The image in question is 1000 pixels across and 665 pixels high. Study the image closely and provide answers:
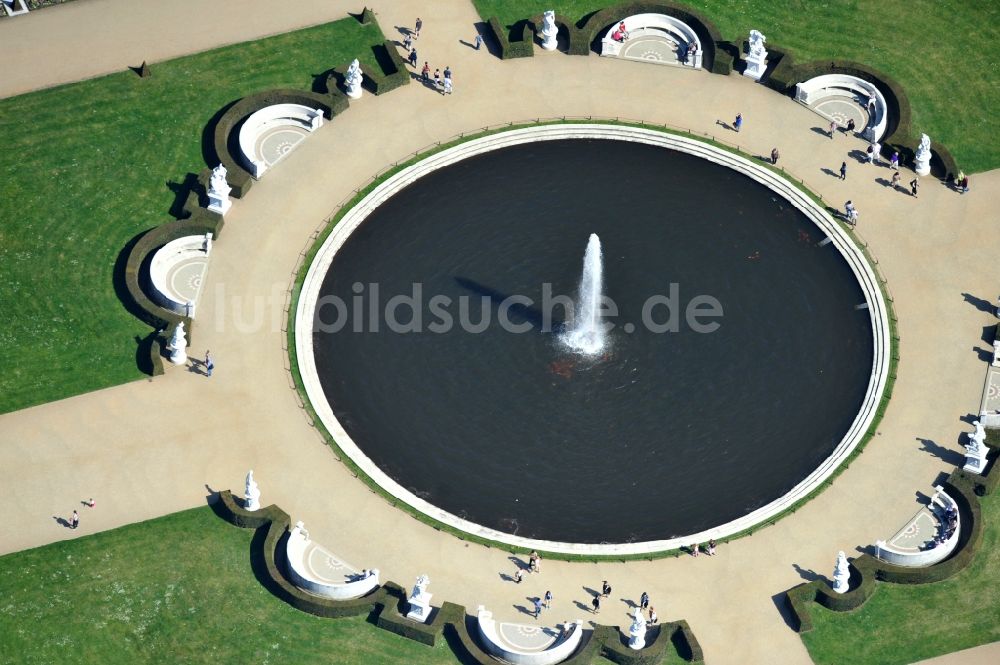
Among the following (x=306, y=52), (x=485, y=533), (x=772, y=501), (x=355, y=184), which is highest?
(x=306, y=52)

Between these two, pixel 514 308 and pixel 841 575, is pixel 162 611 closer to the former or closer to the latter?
pixel 514 308

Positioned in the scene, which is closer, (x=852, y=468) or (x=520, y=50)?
(x=852, y=468)

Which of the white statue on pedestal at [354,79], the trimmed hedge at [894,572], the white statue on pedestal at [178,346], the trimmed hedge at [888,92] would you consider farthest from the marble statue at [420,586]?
the trimmed hedge at [888,92]

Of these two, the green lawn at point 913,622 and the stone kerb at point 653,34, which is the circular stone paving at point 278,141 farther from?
the green lawn at point 913,622

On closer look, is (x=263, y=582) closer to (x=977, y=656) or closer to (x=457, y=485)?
(x=457, y=485)

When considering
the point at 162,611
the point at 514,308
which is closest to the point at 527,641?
the point at 162,611

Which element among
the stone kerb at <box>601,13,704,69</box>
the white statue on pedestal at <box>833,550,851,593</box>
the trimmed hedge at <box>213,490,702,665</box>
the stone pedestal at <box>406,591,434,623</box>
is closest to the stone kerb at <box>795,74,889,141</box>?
the stone kerb at <box>601,13,704,69</box>

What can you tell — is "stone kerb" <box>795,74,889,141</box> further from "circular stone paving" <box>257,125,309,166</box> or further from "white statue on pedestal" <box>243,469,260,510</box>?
"white statue on pedestal" <box>243,469,260,510</box>

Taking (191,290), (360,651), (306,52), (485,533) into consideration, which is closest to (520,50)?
(306,52)
